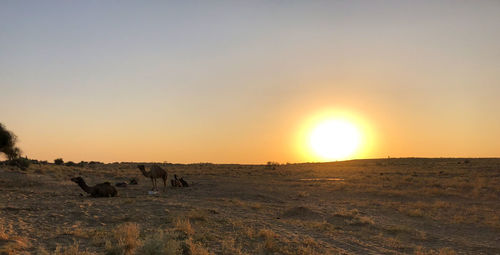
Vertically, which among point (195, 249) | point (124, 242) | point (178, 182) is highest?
point (178, 182)

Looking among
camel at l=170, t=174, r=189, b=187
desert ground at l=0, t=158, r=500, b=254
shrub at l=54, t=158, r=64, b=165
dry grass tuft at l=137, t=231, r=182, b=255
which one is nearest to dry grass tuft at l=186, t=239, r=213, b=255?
desert ground at l=0, t=158, r=500, b=254

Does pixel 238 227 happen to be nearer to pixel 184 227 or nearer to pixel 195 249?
pixel 184 227

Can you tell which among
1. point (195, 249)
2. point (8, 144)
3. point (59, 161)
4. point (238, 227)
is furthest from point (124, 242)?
point (59, 161)

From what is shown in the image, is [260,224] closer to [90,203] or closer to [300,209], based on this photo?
[300,209]

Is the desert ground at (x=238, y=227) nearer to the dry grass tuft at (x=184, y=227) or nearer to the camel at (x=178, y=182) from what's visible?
the dry grass tuft at (x=184, y=227)

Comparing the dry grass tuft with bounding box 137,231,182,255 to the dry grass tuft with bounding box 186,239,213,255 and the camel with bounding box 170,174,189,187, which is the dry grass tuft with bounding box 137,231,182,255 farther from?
the camel with bounding box 170,174,189,187

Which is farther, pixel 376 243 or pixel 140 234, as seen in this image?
pixel 376 243

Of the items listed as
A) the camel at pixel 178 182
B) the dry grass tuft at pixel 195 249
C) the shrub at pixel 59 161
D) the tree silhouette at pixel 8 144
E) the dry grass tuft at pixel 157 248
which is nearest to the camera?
the dry grass tuft at pixel 157 248

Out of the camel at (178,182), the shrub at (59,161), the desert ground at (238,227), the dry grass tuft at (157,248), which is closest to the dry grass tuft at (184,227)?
the desert ground at (238,227)

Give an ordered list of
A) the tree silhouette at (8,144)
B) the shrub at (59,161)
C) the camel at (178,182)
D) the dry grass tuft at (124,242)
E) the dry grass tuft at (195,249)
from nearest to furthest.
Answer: the dry grass tuft at (124,242)
the dry grass tuft at (195,249)
the camel at (178,182)
the tree silhouette at (8,144)
the shrub at (59,161)

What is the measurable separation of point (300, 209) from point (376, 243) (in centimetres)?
523

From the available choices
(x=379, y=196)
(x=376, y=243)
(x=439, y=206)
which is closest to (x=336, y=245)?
(x=376, y=243)

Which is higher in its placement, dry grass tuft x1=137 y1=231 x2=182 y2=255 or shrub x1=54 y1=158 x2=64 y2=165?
shrub x1=54 y1=158 x2=64 y2=165

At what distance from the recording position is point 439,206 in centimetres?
2250
